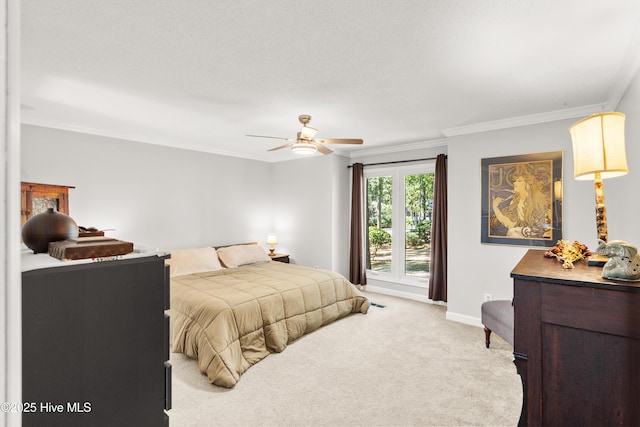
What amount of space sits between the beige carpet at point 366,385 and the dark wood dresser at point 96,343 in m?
1.41

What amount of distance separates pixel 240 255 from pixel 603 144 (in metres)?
4.44

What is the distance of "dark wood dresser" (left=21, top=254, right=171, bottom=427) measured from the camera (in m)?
0.89

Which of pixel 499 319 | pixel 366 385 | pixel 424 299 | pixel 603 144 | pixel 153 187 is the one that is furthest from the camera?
pixel 424 299

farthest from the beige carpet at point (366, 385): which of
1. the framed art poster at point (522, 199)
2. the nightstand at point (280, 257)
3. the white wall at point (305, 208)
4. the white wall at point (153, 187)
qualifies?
the nightstand at point (280, 257)

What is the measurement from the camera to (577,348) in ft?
3.99

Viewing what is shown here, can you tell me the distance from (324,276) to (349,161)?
2351mm

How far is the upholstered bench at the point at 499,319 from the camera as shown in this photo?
291cm

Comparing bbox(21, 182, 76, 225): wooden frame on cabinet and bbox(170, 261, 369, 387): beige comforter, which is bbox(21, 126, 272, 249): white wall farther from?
bbox(170, 261, 369, 387): beige comforter

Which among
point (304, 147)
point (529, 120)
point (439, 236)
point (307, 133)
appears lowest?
point (439, 236)

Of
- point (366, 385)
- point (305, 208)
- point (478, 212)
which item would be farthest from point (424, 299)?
point (366, 385)

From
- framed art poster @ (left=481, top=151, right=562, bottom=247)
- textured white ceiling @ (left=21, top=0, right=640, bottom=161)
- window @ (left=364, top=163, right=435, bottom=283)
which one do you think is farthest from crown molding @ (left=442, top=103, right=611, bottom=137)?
window @ (left=364, top=163, right=435, bottom=283)

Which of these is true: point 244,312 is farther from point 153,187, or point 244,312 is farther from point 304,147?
point 153,187

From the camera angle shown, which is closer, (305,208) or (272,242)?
(305,208)

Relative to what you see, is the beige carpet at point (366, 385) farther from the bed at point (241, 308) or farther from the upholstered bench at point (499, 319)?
the upholstered bench at point (499, 319)
